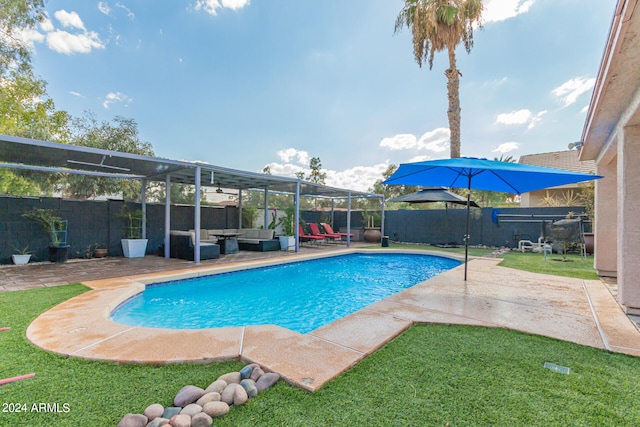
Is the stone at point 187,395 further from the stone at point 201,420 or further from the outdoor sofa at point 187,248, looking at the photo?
the outdoor sofa at point 187,248

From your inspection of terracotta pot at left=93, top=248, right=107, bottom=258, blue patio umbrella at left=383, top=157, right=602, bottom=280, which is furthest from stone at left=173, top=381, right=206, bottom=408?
terracotta pot at left=93, top=248, right=107, bottom=258

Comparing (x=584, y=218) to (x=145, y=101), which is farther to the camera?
(x=145, y=101)

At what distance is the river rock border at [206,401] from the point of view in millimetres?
1627

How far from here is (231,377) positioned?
210 centimetres

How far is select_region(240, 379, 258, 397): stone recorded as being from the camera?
193 cm

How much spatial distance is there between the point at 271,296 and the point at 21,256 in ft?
21.6

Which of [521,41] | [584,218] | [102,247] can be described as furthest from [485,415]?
[521,41]

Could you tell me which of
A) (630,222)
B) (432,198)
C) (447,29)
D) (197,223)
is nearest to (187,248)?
(197,223)

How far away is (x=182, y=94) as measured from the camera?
13.8 metres

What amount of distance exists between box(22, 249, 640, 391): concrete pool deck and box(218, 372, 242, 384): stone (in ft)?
0.85

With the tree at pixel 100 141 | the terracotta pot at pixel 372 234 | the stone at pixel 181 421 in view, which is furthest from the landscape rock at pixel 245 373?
the tree at pixel 100 141

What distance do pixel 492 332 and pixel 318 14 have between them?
41.4 feet

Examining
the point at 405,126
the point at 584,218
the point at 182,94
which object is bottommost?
the point at 584,218

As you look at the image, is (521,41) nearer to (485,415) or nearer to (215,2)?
(215,2)
